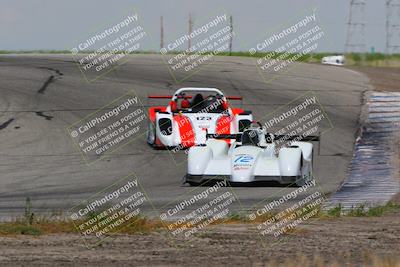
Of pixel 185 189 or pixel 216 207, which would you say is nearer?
pixel 216 207

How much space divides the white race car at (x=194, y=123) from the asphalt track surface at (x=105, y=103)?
0.48 meters

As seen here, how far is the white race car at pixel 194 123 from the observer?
23.0 m

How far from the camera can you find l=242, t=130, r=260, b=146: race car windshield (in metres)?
19.0

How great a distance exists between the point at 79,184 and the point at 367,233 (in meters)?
7.05

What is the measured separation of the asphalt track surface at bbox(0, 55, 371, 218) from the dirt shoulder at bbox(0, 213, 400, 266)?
2.97m

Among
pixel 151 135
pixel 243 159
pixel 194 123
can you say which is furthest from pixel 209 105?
pixel 243 159

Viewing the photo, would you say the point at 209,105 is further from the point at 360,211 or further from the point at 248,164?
the point at 360,211

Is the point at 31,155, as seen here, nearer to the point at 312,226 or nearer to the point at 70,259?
the point at 312,226

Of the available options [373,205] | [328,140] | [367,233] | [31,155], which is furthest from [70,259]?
[328,140]

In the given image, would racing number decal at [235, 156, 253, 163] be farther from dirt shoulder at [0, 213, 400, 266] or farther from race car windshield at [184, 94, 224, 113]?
race car windshield at [184, 94, 224, 113]

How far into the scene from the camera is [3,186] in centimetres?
1822

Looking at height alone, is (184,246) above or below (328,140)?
above

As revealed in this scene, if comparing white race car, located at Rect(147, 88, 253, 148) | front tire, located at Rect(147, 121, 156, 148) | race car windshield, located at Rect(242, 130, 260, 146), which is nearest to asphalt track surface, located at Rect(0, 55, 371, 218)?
front tire, located at Rect(147, 121, 156, 148)

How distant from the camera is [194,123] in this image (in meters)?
23.1
